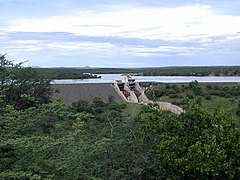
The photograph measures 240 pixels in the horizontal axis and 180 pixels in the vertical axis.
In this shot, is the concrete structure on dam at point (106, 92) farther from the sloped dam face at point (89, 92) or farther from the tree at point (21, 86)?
the tree at point (21, 86)

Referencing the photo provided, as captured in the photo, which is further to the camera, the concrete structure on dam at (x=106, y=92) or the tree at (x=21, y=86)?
the concrete structure on dam at (x=106, y=92)

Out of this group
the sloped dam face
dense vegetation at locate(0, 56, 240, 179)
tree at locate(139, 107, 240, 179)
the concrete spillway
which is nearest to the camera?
dense vegetation at locate(0, 56, 240, 179)

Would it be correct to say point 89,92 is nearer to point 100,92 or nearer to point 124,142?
point 100,92

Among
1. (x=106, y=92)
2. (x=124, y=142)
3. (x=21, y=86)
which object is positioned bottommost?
(x=106, y=92)

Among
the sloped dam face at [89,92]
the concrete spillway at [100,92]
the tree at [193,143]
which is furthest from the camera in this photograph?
the concrete spillway at [100,92]

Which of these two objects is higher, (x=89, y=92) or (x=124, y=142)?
(x=124, y=142)

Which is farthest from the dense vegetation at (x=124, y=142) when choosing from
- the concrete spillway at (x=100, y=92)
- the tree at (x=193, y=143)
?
the concrete spillway at (x=100, y=92)

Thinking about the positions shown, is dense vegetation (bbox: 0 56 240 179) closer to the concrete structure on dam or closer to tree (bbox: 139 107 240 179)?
tree (bbox: 139 107 240 179)

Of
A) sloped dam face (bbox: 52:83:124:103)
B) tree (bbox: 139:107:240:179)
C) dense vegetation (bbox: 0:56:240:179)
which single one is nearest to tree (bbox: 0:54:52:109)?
dense vegetation (bbox: 0:56:240:179)

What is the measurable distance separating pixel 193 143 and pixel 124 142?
5.42 ft

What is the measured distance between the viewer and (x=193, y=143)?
10.4m

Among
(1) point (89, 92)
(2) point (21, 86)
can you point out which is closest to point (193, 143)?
(2) point (21, 86)

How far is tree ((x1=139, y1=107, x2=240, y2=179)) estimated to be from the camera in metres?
9.88

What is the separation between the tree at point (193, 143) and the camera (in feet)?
32.4
